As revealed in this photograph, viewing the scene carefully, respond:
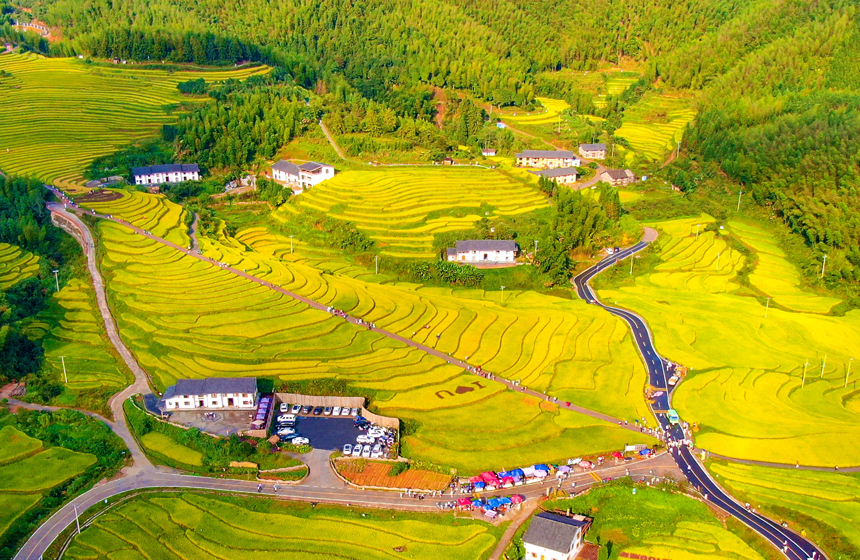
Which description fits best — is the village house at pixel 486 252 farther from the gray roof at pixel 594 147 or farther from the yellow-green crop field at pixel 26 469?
the yellow-green crop field at pixel 26 469

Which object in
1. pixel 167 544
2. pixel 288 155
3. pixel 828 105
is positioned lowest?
pixel 167 544

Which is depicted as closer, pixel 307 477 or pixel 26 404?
pixel 307 477

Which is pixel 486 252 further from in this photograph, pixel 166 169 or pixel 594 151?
pixel 166 169

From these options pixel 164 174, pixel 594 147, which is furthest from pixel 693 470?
pixel 164 174

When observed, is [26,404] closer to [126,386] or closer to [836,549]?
[126,386]

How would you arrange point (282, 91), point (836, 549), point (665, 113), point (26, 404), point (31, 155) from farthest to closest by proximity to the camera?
point (665, 113)
point (282, 91)
point (31, 155)
point (26, 404)
point (836, 549)

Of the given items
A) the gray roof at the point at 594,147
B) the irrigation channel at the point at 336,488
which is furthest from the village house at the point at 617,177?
the irrigation channel at the point at 336,488

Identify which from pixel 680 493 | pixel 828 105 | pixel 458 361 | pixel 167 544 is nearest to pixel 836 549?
pixel 680 493

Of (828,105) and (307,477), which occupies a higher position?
(828,105)
